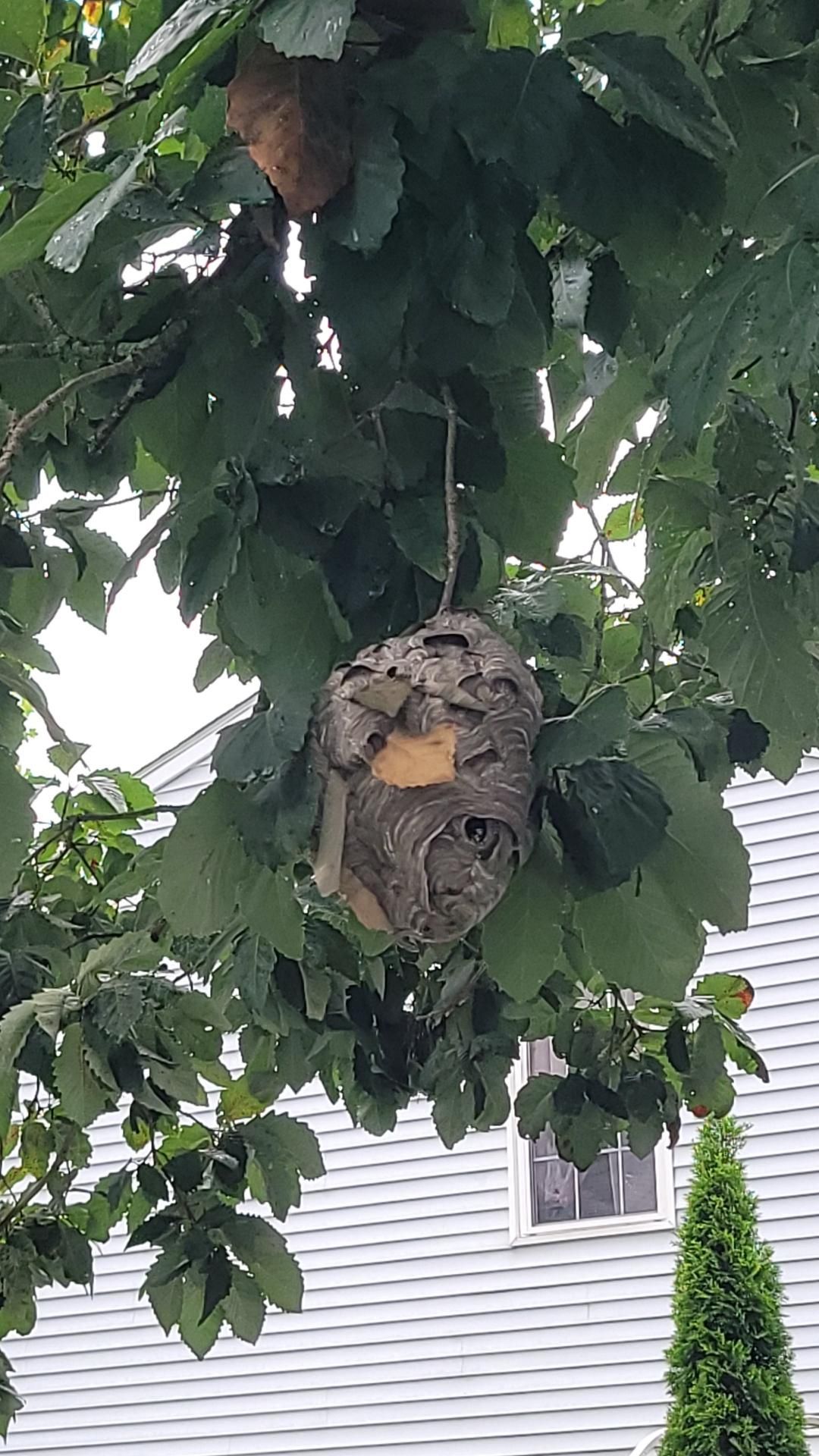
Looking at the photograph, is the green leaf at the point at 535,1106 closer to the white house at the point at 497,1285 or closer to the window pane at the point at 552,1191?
the white house at the point at 497,1285

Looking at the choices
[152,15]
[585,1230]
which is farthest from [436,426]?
[585,1230]

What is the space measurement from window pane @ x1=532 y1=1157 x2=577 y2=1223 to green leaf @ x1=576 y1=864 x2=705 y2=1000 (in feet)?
18.2

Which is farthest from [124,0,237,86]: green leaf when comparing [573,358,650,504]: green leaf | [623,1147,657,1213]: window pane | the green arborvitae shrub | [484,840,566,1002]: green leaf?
[623,1147,657,1213]: window pane

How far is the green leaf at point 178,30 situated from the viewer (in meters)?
0.89

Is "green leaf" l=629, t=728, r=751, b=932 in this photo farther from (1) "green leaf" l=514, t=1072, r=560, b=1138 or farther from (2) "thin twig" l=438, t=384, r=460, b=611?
(1) "green leaf" l=514, t=1072, r=560, b=1138

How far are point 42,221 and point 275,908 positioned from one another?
0.56 meters

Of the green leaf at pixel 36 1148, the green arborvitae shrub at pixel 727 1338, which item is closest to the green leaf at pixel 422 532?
the green leaf at pixel 36 1148

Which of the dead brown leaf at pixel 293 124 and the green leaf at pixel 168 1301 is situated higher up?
the dead brown leaf at pixel 293 124

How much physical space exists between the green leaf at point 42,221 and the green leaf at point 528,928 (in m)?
0.48

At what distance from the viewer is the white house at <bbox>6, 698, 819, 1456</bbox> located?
5.93 meters

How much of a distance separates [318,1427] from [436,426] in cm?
650

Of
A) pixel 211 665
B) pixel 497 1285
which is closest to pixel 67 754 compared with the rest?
pixel 211 665

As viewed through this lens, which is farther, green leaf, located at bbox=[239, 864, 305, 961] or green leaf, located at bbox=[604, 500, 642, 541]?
green leaf, located at bbox=[604, 500, 642, 541]

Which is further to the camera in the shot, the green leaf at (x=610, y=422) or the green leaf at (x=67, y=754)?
the green leaf at (x=67, y=754)
